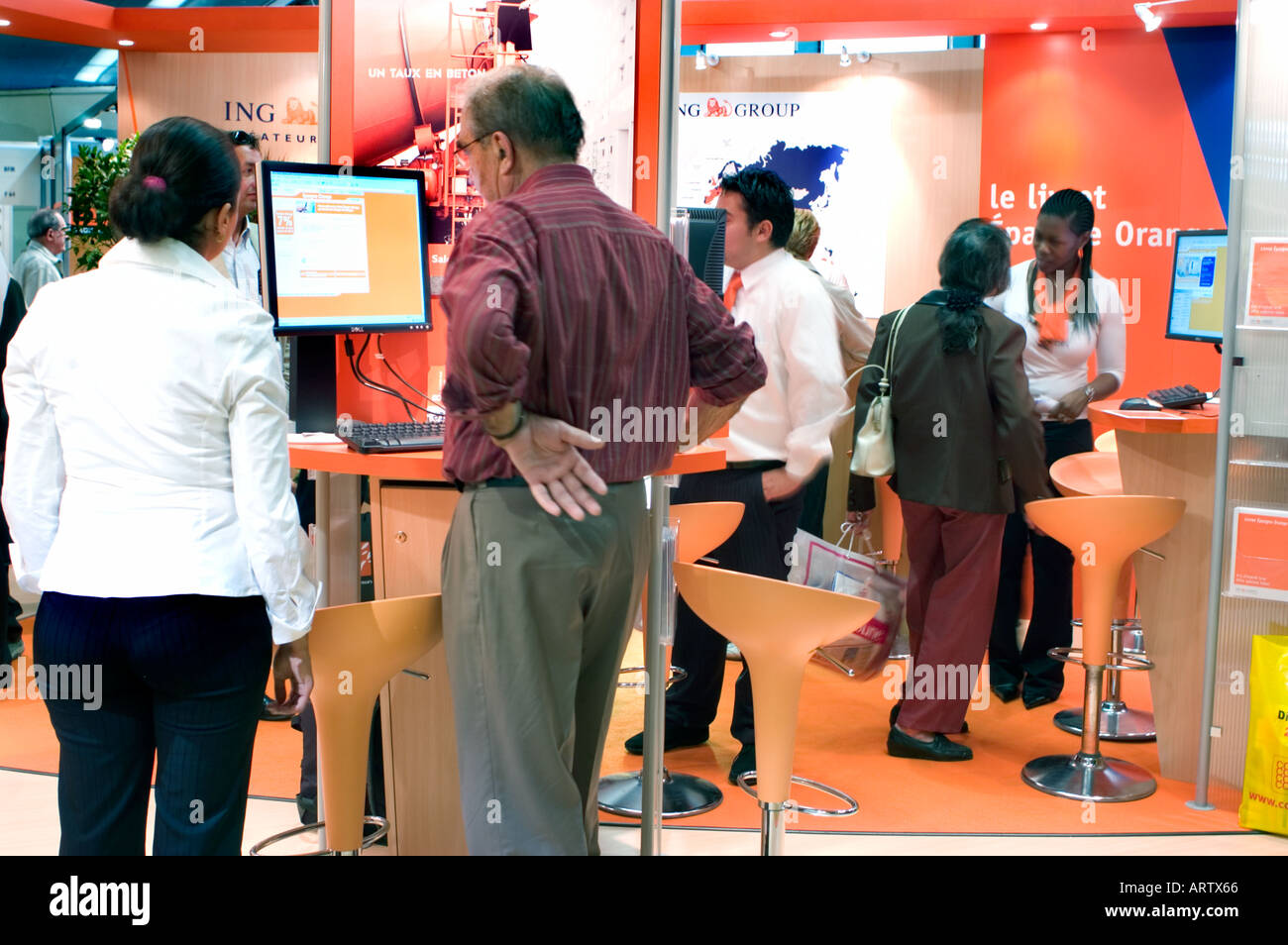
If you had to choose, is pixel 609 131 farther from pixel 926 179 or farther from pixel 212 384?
pixel 926 179

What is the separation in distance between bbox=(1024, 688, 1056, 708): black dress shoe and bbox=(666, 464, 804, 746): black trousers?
4.53 ft

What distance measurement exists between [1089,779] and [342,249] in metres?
2.80

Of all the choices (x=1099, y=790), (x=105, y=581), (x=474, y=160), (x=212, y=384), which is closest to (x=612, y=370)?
(x=474, y=160)

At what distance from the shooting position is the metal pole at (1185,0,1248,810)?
3.70 m

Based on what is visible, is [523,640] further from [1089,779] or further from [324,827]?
[1089,779]

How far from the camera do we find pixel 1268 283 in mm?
3678

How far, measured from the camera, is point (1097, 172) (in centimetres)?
612

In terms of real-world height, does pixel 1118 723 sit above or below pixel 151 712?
below

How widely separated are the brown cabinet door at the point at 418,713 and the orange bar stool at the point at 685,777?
1.79ft

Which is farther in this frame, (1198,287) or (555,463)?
(1198,287)

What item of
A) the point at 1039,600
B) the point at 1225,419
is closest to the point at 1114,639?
the point at 1039,600

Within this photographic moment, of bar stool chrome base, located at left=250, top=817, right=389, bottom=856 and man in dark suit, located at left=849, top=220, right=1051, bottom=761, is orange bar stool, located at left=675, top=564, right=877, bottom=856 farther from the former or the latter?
man in dark suit, located at left=849, top=220, right=1051, bottom=761

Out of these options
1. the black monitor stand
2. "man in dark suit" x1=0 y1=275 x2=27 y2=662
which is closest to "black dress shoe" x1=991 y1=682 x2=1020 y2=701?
the black monitor stand
